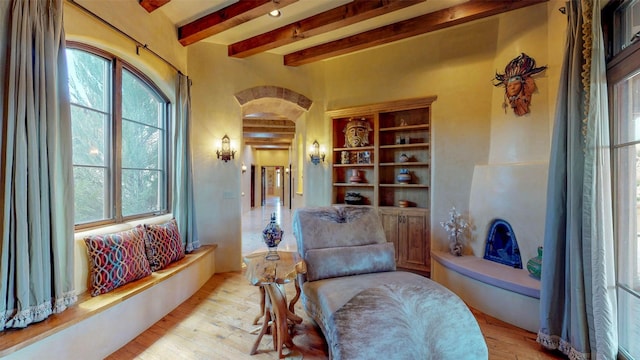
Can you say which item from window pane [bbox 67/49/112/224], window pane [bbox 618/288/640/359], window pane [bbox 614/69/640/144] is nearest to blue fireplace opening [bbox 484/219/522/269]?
window pane [bbox 618/288/640/359]

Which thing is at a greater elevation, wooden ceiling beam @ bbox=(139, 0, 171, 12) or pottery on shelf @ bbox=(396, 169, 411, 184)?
wooden ceiling beam @ bbox=(139, 0, 171, 12)

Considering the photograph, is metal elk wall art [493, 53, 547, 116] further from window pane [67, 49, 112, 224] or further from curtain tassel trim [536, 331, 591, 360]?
window pane [67, 49, 112, 224]

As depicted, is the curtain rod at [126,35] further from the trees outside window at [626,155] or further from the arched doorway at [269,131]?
the trees outside window at [626,155]

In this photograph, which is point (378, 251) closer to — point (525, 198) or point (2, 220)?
point (525, 198)

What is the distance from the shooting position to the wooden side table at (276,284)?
7.09 feet

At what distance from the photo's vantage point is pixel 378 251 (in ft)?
8.78

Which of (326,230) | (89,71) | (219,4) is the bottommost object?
(326,230)

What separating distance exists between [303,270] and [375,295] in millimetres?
712

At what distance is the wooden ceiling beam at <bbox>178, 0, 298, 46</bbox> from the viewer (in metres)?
2.97

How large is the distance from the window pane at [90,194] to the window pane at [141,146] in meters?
0.34

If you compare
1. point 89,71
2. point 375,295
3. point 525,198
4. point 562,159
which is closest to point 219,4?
point 89,71

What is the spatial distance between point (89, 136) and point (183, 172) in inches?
43.4

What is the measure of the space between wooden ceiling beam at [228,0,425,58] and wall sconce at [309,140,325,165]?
1.72 m

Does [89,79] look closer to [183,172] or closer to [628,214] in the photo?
[183,172]
